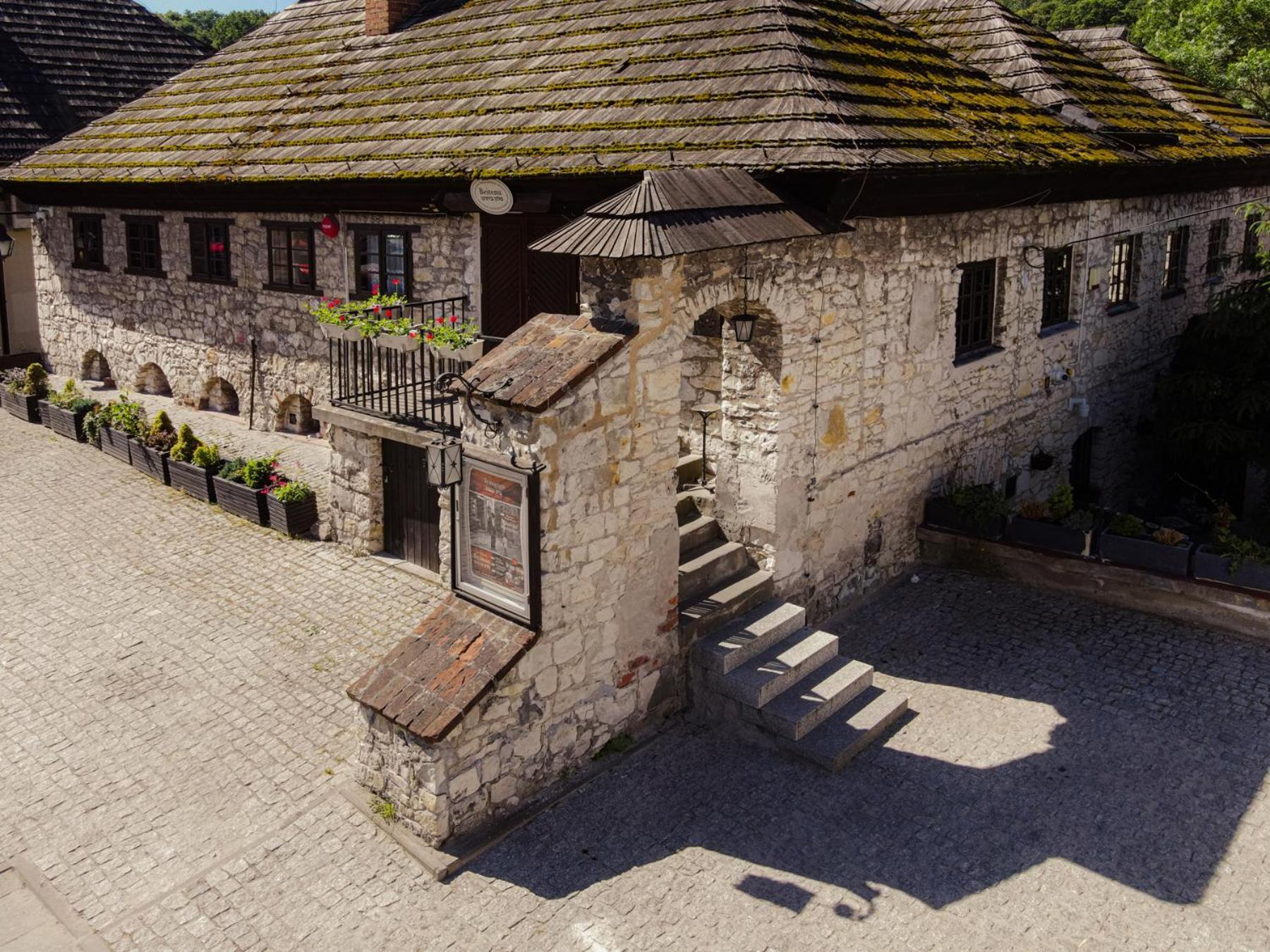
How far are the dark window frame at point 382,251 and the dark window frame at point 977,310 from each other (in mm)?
6492

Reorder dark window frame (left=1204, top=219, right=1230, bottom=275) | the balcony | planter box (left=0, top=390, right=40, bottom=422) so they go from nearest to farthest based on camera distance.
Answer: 1. the balcony
2. planter box (left=0, top=390, right=40, bottom=422)
3. dark window frame (left=1204, top=219, right=1230, bottom=275)

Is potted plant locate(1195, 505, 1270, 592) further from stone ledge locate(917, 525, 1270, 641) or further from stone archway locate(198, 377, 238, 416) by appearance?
stone archway locate(198, 377, 238, 416)

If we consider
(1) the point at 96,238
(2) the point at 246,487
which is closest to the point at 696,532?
(2) the point at 246,487

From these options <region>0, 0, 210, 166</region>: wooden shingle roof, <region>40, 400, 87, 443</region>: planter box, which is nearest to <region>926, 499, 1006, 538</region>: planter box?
<region>40, 400, 87, 443</region>: planter box

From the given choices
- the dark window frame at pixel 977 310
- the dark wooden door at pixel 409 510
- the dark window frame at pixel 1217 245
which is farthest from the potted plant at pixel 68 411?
the dark window frame at pixel 1217 245

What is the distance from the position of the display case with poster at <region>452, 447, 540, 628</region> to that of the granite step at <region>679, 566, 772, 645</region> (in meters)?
1.84

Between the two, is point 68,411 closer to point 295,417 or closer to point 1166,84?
point 295,417

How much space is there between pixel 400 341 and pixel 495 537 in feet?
12.0

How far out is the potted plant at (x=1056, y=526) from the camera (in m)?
11.9

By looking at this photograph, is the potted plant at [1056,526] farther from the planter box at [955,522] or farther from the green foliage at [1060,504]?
the planter box at [955,522]

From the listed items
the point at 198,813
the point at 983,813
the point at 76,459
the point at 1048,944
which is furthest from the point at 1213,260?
the point at 76,459

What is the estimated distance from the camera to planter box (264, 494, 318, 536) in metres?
12.7

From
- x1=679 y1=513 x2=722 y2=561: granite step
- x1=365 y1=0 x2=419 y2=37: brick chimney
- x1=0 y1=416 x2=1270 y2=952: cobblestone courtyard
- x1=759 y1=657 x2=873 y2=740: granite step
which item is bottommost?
x1=0 y1=416 x2=1270 y2=952: cobblestone courtyard

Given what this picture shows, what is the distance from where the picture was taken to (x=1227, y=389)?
552 inches
